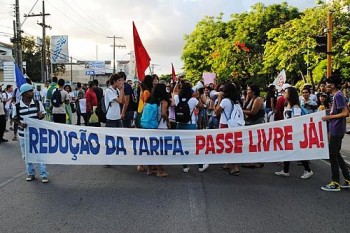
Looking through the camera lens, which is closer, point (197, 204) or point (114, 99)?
point (197, 204)

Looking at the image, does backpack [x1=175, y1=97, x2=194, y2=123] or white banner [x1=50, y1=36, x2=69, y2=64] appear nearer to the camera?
backpack [x1=175, y1=97, x2=194, y2=123]

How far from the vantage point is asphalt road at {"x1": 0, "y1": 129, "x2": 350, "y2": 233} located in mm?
4816

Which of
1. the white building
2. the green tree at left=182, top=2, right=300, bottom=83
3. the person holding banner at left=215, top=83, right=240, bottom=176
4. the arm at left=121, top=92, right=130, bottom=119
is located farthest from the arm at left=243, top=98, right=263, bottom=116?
the green tree at left=182, top=2, right=300, bottom=83

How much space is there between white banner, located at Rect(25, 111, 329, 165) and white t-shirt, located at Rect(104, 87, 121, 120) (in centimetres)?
133

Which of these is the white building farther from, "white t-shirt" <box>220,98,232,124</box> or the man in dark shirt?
"white t-shirt" <box>220,98,232,124</box>

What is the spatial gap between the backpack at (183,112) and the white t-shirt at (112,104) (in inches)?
51.6

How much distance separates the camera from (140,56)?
9219mm

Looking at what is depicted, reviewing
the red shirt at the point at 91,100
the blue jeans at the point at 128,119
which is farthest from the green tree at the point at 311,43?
the blue jeans at the point at 128,119

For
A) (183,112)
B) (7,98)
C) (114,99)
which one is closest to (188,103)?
(183,112)

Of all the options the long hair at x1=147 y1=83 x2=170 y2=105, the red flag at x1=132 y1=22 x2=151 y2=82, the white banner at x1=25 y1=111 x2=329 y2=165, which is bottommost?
the white banner at x1=25 y1=111 x2=329 y2=165

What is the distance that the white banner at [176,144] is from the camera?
22.7 ft

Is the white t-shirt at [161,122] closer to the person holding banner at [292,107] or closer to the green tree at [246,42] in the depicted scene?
the person holding banner at [292,107]

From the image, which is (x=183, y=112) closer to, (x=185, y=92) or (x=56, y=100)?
(x=185, y=92)

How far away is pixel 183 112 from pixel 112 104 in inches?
61.1
